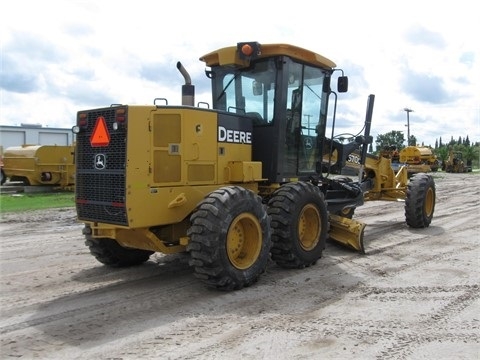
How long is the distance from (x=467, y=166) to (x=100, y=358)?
51.6 m

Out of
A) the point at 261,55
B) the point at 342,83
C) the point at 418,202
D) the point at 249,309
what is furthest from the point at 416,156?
the point at 249,309

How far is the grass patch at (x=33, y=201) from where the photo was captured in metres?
15.0

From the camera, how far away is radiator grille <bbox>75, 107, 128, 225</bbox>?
562 cm

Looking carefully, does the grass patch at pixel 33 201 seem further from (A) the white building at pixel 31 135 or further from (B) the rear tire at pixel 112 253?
(A) the white building at pixel 31 135

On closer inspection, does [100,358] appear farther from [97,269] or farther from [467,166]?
[467,166]

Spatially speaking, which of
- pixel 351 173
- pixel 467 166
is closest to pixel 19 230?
pixel 351 173

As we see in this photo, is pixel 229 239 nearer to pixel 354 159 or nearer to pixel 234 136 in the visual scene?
pixel 234 136

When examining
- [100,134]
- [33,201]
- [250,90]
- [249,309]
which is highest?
[250,90]

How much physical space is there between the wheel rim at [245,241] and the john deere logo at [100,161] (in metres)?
1.69

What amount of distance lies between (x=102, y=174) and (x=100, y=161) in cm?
16

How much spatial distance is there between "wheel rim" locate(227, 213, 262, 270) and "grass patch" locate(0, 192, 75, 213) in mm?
10246

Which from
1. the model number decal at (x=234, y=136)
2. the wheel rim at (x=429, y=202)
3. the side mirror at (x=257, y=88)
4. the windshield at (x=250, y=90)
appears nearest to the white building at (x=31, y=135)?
the wheel rim at (x=429, y=202)

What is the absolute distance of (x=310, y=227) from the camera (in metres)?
7.35

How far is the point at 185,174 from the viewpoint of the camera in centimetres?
604
